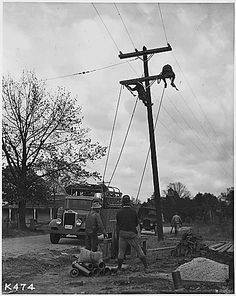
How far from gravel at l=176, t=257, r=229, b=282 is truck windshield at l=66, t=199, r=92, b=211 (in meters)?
9.13

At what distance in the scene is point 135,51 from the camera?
1678 cm

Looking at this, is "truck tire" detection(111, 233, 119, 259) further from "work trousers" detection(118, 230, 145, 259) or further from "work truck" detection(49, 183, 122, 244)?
"work truck" detection(49, 183, 122, 244)

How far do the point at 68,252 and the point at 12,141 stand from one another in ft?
31.9

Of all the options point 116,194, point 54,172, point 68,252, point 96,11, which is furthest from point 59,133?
point 96,11

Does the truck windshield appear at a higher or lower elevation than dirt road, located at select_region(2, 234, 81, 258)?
higher

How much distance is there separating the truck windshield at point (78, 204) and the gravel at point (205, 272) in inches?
359

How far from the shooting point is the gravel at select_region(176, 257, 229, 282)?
26.6 ft

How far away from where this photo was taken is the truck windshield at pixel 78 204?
1767 centimetres

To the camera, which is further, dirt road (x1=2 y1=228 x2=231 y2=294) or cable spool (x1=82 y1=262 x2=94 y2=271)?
cable spool (x1=82 y1=262 x2=94 y2=271)

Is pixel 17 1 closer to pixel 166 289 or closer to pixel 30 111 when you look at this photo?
pixel 166 289

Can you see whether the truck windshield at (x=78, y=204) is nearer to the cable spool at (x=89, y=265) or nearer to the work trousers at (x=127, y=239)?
the work trousers at (x=127, y=239)

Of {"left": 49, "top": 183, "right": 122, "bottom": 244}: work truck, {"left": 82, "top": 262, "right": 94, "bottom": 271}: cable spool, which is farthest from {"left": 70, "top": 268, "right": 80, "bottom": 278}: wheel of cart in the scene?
{"left": 49, "top": 183, "right": 122, "bottom": 244}: work truck

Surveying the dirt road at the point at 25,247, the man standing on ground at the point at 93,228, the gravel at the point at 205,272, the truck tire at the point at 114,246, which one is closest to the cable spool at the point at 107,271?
the gravel at the point at 205,272

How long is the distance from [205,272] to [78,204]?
32.5ft
